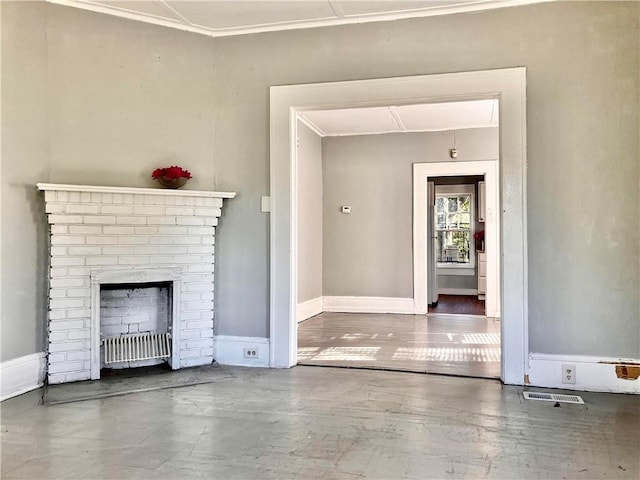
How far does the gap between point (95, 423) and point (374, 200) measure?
4918 mm

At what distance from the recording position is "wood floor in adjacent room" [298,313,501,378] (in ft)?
12.4

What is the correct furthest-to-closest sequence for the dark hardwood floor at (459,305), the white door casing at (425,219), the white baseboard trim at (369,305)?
the dark hardwood floor at (459,305) < the white baseboard trim at (369,305) < the white door casing at (425,219)

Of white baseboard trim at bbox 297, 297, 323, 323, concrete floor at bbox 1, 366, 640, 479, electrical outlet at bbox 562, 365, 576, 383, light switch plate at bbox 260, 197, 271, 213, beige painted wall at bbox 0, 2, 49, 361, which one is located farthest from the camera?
white baseboard trim at bbox 297, 297, 323, 323

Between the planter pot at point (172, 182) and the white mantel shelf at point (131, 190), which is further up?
the planter pot at point (172, 182)

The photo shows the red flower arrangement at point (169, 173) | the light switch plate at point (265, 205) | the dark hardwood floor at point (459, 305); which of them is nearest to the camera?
the red flower arrangement at point (169, 173)

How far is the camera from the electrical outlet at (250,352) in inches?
147

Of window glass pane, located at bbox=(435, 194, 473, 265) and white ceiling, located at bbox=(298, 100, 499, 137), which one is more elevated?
white ceiling, located at bbox=(298, 100, 499, 137)

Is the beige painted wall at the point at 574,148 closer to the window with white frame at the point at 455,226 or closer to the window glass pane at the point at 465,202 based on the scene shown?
the window with white frame at the point at 455,226

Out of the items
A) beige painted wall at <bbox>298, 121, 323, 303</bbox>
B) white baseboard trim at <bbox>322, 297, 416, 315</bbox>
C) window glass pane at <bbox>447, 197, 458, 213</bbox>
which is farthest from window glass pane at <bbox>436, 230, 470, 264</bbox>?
beige painted wall at <bbox>298, 121, 323, 303</bbox>

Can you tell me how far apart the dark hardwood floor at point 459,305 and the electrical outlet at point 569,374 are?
3627 millimetres

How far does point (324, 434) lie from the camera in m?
2.39

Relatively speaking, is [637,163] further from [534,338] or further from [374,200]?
[374,200]

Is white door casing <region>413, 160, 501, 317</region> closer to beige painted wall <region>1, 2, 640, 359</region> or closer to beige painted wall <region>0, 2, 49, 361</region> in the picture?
beige painted wall <region>1, 2, 640, 359</region>

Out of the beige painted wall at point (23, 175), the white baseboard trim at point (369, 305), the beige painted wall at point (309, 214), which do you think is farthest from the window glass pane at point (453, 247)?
the beige painted wall at point (23, 175)
